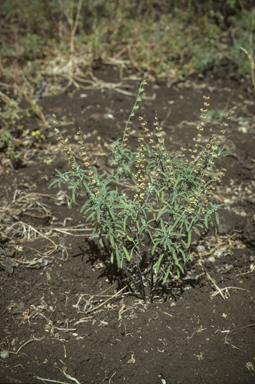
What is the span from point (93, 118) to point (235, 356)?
3337mm

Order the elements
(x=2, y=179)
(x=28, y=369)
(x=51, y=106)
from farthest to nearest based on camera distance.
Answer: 1. (x=51, y=106)
2. (x=2, y=179)
3. (x=28, y=369)

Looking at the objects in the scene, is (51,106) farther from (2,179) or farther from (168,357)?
(168,357)

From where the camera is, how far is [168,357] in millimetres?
2283

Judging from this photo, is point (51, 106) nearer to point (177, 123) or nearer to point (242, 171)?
point (177, 123)

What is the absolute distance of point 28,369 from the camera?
2174 millimetres

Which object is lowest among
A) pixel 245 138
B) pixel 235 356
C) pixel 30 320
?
pixel 30 320

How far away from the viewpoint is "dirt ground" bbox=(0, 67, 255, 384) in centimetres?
222

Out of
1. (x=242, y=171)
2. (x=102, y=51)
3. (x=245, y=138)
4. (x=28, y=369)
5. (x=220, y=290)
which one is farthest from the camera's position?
(x=102, y=51)

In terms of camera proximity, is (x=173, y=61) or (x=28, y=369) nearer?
(x=28, y=369)

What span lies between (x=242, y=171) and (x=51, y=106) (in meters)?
2.84

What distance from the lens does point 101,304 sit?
2578 millimetres

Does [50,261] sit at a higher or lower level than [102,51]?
lower

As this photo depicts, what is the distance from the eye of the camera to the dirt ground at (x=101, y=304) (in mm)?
2225

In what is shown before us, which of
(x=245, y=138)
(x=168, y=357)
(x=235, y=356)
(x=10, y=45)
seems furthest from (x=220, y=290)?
(x=10, y=45)
